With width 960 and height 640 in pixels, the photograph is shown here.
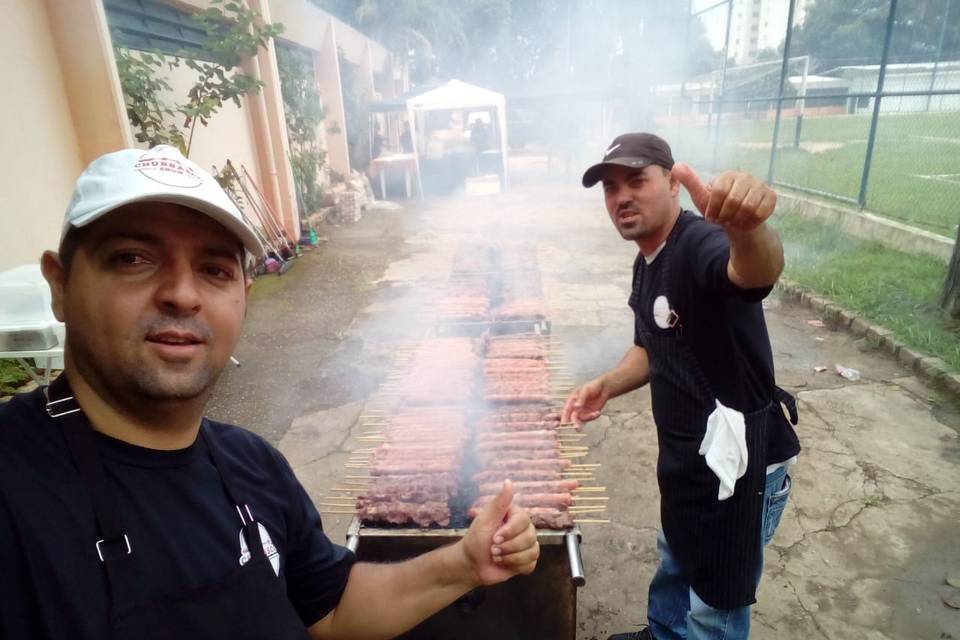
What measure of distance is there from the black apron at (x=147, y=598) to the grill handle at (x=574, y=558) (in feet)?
4.64

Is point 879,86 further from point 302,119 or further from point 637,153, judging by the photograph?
point 302,119

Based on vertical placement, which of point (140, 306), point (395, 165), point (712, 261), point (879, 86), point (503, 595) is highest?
point (879, 86)

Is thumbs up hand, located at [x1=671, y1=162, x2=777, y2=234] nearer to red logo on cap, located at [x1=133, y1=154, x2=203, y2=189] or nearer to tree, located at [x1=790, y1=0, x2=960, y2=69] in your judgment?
red logo on cap, located at [x1=133, y1=154, x2=203, y2=189]

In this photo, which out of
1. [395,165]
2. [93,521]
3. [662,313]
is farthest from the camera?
[395,165]

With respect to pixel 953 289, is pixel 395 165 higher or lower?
higher

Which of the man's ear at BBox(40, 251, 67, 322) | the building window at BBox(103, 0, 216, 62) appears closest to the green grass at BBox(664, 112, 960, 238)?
the man's ear at BBox(40, 251, 67, 322)

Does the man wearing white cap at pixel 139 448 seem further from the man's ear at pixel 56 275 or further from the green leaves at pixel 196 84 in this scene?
the green leaves at pixel 196 84

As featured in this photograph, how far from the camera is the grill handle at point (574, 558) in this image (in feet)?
8.21

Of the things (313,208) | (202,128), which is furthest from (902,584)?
(313,208)

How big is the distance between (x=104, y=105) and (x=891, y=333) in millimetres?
9791

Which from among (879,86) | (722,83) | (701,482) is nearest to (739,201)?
(701,482)

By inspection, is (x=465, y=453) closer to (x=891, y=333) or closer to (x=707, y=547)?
(x=707, y=547)

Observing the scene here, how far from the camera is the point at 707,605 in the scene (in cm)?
251

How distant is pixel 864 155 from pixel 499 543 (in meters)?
17.3
